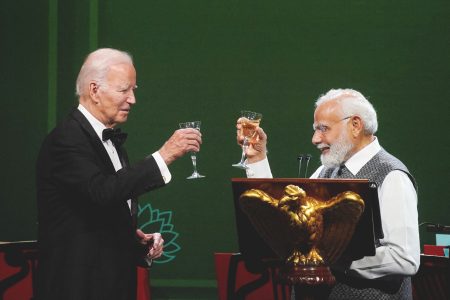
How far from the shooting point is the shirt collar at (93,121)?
2.54 meters

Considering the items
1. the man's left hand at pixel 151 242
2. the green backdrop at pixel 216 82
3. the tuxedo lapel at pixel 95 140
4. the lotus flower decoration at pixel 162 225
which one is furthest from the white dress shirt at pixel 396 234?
the lotus flower decoration at pixel 162 225

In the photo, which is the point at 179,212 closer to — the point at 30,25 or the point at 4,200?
the point at 4,200

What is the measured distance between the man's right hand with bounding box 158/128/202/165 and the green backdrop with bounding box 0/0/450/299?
88.3 inches

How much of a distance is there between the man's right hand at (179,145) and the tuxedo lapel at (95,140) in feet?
0.64

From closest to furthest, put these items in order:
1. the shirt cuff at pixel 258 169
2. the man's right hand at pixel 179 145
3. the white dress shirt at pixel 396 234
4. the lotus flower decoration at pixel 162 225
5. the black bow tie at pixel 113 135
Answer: the white dress shirt at pixel 396 234 < the man's right hand at pixel 179 145 < the black bow tie at pixel 113 135 < the shirt cuff at pixel 258 169 < the lotus flower decoration at pixel 162 225

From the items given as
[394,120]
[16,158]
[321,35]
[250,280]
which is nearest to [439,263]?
[250,280]

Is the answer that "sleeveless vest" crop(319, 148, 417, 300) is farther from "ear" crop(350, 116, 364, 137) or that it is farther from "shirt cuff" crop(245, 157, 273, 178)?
"shirt cuff" crop(245, 157, 273, 178)

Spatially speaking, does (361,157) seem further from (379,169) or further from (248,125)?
(248,125)

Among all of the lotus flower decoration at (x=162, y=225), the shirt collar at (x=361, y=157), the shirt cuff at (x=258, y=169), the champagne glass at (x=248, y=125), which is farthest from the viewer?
the lotus flower decoration at (x=162, y=225)

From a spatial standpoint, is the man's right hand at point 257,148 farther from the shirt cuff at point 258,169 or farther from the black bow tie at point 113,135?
the black bow tie at point 113,135

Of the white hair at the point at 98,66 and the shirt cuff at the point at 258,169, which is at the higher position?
the white hair at the point at 98,66

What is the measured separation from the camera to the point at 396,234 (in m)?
2.38

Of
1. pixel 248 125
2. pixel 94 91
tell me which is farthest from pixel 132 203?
pixel 248 125

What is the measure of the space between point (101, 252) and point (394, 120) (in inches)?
114
